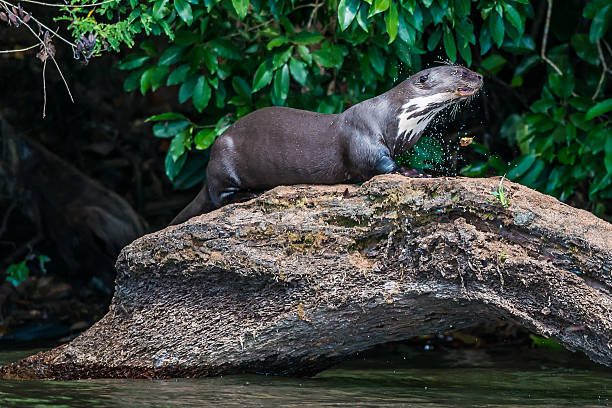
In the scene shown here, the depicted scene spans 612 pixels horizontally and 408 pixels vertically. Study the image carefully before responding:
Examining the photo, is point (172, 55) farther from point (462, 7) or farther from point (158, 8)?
point (462, 7)

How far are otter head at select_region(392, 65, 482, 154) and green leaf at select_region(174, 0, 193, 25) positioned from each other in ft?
3.43

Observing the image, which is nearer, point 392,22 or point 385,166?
point 385,166

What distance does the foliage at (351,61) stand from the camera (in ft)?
13.3

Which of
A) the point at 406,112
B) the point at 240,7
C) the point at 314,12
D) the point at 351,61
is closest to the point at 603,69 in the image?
the point at 351,61

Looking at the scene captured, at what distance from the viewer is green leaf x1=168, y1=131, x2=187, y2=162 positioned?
4512 millimetres

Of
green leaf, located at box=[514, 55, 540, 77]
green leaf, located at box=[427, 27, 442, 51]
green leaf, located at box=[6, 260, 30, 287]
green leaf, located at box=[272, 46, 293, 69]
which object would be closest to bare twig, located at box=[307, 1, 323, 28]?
green leaf, located at box=[272, 46, 293, 69]

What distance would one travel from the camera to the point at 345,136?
358 cm

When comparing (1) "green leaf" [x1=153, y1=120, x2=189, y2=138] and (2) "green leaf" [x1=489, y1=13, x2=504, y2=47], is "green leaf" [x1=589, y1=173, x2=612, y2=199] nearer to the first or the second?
(2) "green leaf" [x1=489, y1=13, x2=504, y2=47]

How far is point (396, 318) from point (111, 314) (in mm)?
1134

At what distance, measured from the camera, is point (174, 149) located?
452 centimetres

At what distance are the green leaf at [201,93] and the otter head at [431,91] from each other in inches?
46.4

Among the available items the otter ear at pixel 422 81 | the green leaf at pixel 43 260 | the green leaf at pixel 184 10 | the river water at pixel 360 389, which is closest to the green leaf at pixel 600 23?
the otter ear at pixel 422 81

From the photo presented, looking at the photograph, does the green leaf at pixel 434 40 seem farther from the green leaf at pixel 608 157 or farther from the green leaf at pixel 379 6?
the green leaf at pixel 608 157

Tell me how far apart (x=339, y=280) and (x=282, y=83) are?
1481mm
